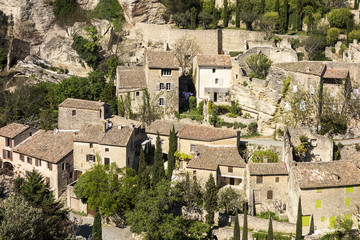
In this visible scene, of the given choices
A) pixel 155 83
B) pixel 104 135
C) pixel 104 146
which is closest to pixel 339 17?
pixel 155 83

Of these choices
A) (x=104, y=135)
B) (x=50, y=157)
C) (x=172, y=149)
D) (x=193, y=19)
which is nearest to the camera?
(x=50, y=157)

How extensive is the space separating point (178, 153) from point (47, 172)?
12.3 metres

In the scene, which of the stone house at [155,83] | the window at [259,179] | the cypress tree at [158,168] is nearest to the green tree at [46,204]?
the cypress tree at [158,168]

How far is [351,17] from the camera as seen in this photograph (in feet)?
226

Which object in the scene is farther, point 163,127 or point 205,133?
point 163,127

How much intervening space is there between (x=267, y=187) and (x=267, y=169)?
5.14ft

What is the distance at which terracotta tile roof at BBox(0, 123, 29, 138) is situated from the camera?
2085 inches

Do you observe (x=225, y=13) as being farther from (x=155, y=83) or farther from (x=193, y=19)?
(x=155, y=83)

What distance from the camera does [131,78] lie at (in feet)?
194

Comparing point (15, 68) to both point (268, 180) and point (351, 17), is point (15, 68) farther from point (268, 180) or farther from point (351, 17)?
point (351, 17)

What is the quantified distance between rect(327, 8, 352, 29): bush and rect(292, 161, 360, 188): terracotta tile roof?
1060 inches

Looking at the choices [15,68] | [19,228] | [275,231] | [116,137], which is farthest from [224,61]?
Result: [19,228]

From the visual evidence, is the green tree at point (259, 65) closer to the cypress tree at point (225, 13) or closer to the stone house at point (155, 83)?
the stone house at point (155, 83)

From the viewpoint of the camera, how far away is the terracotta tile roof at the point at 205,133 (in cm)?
5046
